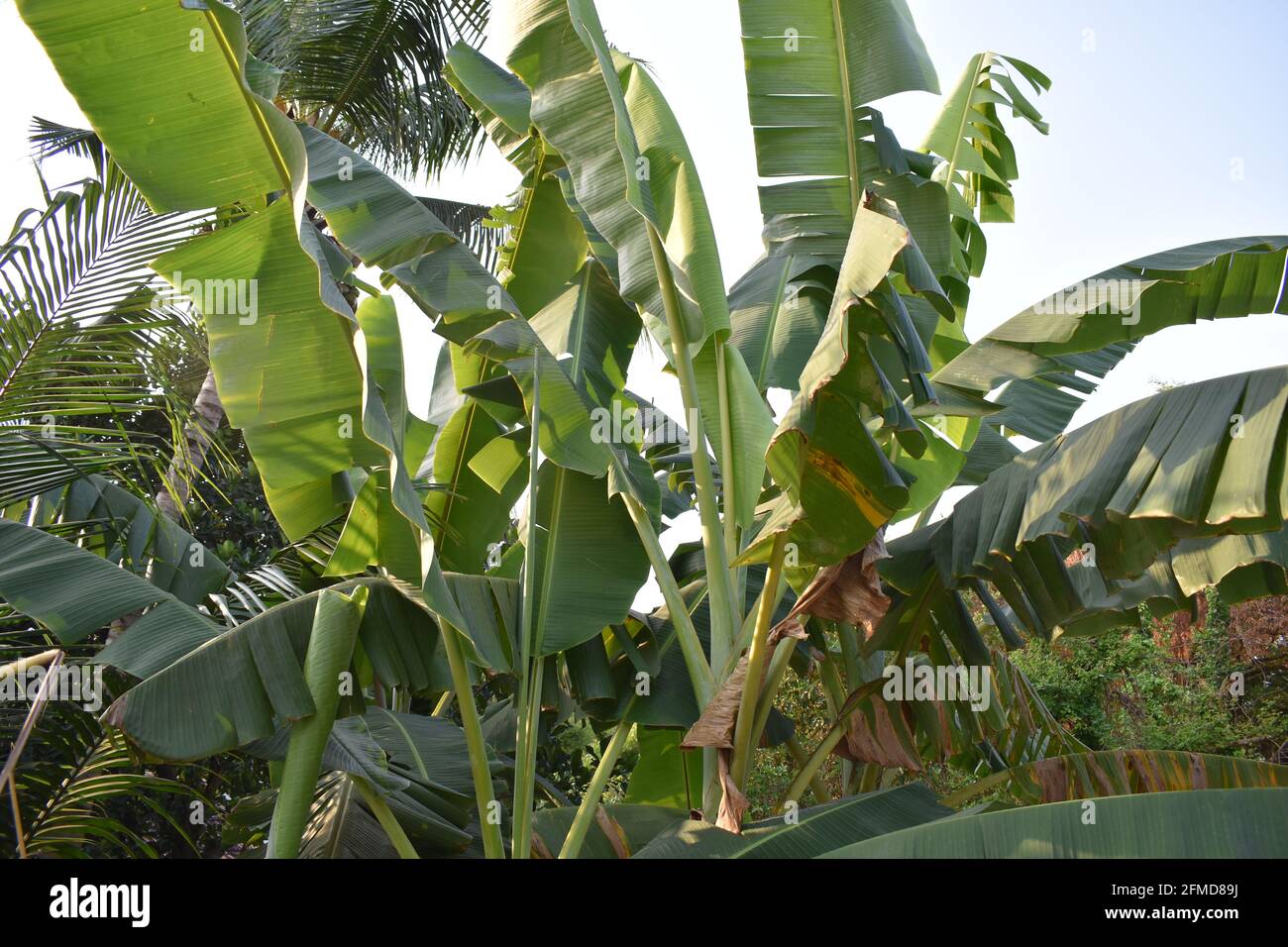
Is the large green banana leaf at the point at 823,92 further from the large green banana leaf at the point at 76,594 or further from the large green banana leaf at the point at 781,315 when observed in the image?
the large green banana leaf at the point at 76,594

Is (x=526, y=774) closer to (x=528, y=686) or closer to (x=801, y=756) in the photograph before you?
(x=528, y=686)

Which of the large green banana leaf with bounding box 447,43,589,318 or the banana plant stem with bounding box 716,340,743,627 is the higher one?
the large green banana leaf with bounding box 447,43,589,318

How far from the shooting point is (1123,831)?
2.73m

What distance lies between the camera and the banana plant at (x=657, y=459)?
11.8ft

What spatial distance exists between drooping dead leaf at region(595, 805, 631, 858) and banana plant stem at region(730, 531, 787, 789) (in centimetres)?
68

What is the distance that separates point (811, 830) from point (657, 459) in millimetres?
3209

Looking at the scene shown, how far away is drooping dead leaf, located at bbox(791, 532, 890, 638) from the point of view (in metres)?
3.81

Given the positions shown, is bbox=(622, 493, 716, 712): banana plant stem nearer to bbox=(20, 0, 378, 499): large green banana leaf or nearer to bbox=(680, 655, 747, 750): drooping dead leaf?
bbox=(680, 655, 747, 750): drooping dead leaf

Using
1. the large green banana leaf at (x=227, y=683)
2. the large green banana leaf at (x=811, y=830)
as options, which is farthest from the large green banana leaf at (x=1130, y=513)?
the large green banana leaf at (x=227, y=683)

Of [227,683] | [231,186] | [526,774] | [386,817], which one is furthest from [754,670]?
[231,186]

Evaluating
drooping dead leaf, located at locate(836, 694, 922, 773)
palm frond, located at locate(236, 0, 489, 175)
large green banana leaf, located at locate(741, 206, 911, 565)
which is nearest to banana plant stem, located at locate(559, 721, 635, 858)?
drooping dead leaf, located at locate(836, 694, 922, 773)

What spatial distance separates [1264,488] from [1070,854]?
1.35 m
